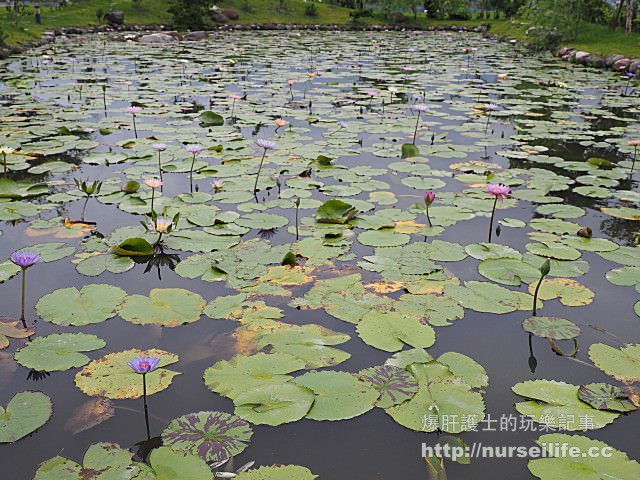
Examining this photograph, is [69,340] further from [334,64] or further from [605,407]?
[334,64]

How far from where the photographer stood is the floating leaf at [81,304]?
1.88 meters

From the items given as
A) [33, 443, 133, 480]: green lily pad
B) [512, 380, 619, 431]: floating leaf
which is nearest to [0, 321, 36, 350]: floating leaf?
[33, 443, 133, 480]: green lily pad

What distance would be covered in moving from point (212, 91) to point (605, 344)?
6.72 metres

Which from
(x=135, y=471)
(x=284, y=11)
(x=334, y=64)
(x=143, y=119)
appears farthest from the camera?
(x=284, y=11)

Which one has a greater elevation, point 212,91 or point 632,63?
point 632,63

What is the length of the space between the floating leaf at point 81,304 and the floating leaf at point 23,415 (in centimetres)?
41

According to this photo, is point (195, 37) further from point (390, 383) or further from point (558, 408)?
point (558, 408)

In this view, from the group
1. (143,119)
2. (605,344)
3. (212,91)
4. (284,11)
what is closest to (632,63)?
(212,91)

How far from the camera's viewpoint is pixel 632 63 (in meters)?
9.90

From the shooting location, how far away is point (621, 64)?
10305 mm

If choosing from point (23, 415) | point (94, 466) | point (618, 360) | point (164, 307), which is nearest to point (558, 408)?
point (618, 360)

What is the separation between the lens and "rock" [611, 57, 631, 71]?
10114 mm

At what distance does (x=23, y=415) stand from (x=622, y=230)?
2989mm

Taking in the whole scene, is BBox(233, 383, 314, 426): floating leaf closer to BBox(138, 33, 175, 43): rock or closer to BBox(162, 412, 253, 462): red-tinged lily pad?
BBox(162, 412, 253, 462): red-tinged lily pad
